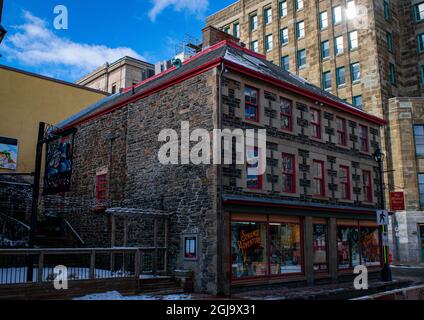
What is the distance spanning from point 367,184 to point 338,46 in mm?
24950

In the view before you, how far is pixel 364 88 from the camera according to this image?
42.4 m

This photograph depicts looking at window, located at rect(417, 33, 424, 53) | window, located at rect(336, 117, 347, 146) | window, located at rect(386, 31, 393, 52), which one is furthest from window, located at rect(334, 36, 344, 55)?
window, located at rect(336, 117, 347, 146)

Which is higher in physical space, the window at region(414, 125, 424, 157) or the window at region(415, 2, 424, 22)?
the window at region(415, 2, 424, 22)

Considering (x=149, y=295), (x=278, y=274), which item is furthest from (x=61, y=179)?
(x=278, y=274)

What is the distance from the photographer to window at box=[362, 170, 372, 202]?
24.7 metres

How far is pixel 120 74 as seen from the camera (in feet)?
168

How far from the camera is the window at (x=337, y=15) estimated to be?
4596 cm

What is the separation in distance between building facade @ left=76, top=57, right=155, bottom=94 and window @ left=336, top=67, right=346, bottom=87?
20209 millimetres

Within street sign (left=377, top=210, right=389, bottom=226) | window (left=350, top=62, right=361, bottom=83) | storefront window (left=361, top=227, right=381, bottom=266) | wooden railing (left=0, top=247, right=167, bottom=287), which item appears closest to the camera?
wooden railing (left=0, top=247, right=167, bottom=287)

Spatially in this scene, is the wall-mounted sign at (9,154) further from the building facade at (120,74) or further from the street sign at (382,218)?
the street sign at (382,218)

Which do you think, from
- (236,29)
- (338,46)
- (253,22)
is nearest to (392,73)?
(338,46)

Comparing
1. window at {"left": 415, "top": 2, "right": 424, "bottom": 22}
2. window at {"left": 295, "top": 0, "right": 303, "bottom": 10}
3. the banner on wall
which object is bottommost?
the banner on wall

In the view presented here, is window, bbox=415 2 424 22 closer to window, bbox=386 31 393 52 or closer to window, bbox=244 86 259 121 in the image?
window, bbox=386 31 393 52
